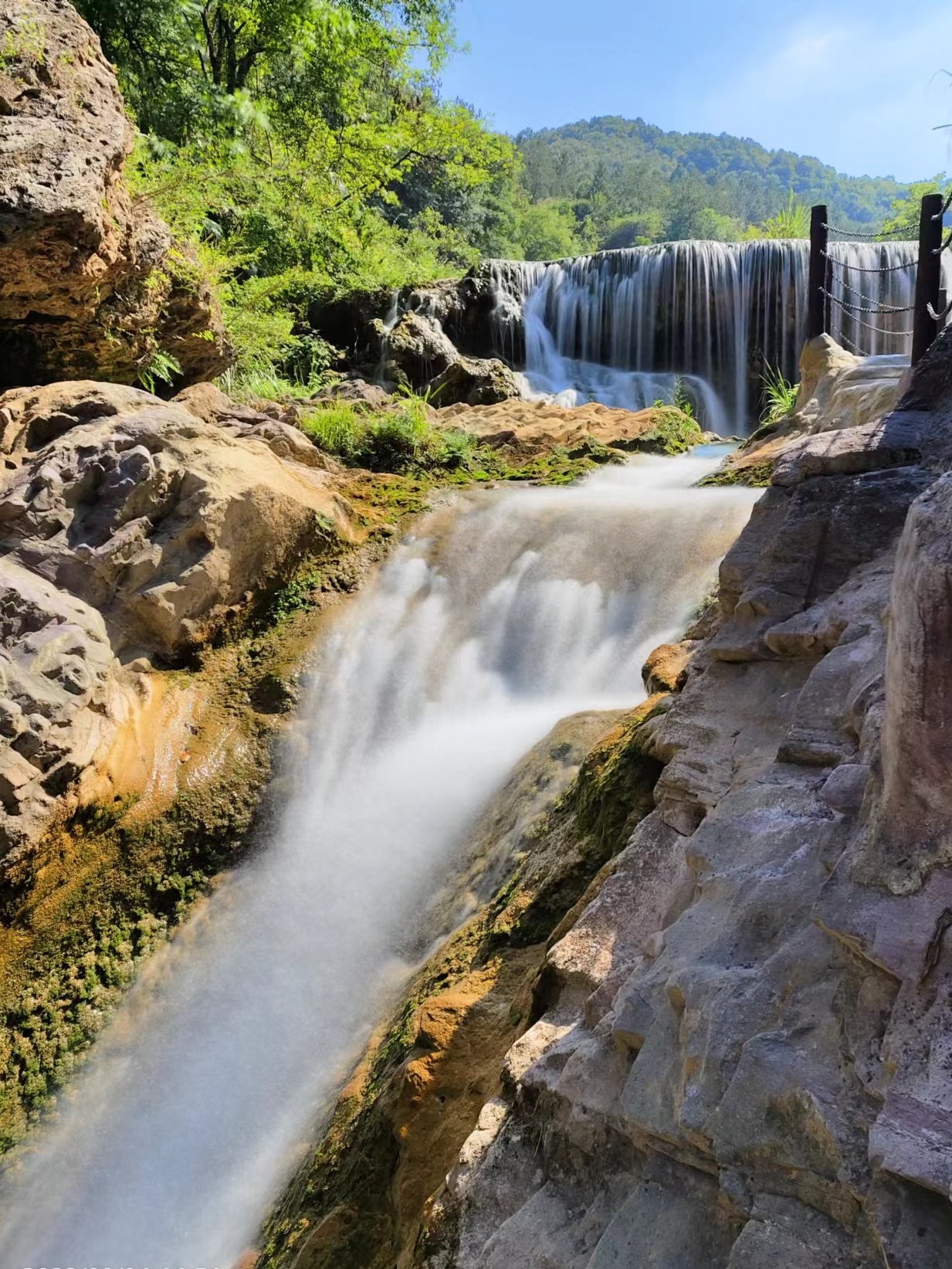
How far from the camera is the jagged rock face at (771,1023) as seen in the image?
50.3 inches

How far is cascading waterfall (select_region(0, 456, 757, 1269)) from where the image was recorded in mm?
3221

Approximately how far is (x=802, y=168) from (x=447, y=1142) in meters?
183

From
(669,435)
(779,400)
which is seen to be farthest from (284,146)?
(779,400)

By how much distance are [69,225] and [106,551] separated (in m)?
1.99

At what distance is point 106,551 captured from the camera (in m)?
5.22

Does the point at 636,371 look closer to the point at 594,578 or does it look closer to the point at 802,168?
the point at 594,578

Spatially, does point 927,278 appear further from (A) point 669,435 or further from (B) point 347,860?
(B) point 347,860

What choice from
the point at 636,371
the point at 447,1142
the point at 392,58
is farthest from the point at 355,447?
the point at 392,58

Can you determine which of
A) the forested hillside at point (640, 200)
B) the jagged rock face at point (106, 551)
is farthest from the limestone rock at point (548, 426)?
the forested hillside at point (640, 200)

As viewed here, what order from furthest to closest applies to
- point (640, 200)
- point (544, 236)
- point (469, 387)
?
point (640, 200), point (544, 236), point (469, 387)

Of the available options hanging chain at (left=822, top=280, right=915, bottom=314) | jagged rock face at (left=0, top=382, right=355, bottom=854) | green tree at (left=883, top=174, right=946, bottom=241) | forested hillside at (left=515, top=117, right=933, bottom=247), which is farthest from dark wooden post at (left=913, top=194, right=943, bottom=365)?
green tree at (left=883, top=174, right=946, bottom=241)

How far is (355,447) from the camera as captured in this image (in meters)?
7.96

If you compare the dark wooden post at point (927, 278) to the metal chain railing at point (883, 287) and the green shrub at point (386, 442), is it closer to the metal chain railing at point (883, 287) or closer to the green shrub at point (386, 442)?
the metal chain railing at point (883, 287)

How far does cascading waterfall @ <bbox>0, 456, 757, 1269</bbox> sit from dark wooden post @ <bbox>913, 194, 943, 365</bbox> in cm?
179
